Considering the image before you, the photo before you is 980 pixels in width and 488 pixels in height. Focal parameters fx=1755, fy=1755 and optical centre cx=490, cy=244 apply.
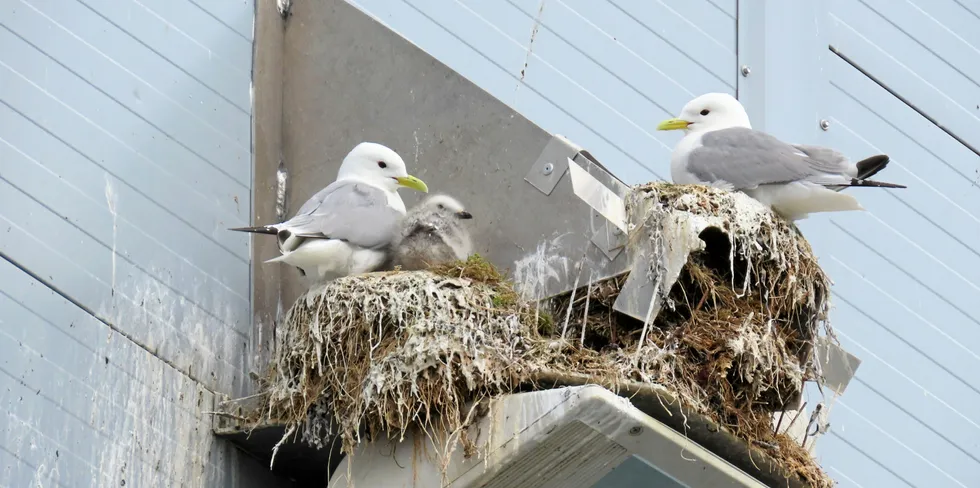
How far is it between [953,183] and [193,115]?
4748 millimetres

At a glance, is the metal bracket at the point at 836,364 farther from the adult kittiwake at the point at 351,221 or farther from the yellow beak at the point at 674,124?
the adult kittiwake at the point at 351,221

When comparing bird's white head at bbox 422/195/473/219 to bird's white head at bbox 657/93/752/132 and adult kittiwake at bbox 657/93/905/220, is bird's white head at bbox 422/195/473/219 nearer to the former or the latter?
adult kittiwake at bbox 657/93/905/220

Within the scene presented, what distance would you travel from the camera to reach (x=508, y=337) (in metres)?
7.51

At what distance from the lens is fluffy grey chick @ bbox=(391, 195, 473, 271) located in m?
8.36

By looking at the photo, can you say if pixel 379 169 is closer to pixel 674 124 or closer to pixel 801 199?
pixel 674 124

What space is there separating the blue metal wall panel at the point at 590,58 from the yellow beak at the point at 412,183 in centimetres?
92

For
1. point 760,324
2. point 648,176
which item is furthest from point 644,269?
point 648,176

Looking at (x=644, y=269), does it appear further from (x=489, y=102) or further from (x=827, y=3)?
(x=827, y=3)

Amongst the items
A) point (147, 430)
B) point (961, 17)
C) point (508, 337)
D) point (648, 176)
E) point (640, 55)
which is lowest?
point (147, 430)

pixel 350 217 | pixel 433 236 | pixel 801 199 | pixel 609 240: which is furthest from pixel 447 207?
pixel 801 199

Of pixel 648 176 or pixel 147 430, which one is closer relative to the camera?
pixel 147 430

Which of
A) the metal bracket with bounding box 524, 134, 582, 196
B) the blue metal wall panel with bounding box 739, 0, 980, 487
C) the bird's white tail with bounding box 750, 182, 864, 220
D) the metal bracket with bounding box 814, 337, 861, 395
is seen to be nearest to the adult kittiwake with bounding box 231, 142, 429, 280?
the metal bracket with bounding box 524, 134, 582, 196

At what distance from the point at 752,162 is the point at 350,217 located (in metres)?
1.94

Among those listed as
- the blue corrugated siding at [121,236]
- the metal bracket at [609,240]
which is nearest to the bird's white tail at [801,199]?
the metal bracket at [609,240]
